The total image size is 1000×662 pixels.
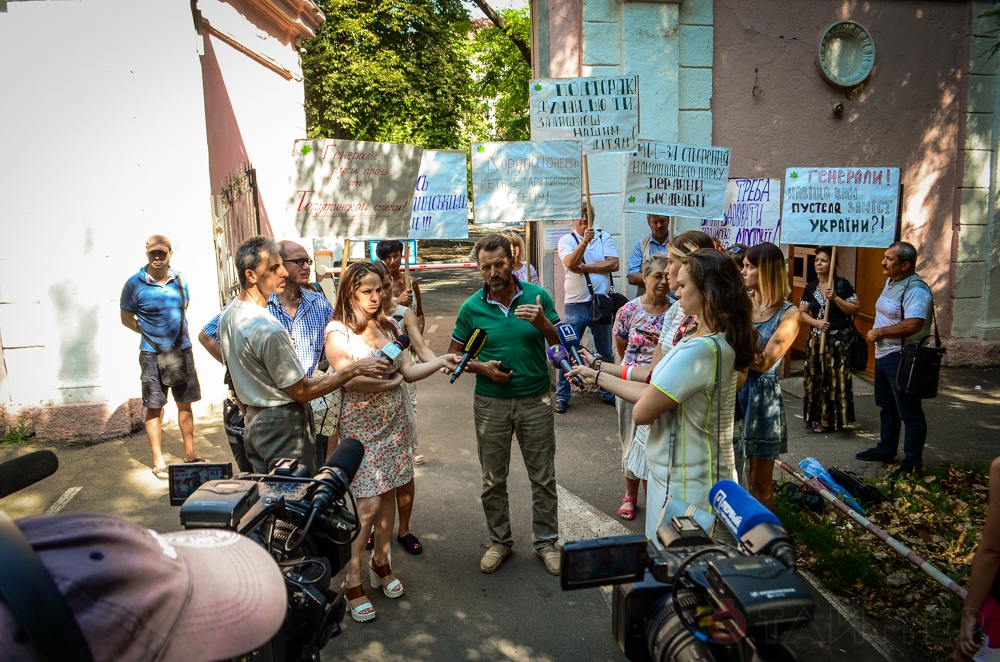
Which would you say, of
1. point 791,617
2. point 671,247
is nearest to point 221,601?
point 791,617

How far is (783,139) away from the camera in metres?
8.54

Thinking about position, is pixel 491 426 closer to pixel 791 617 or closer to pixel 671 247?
pixel 671 247

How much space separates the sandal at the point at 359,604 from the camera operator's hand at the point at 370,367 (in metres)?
1.12

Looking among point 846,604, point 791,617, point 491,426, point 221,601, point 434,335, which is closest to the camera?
point 221,601

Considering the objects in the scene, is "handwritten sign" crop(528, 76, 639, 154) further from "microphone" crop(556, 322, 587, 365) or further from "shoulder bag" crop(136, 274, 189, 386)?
"shoulder bag" crop(136, 274, 189, 386)

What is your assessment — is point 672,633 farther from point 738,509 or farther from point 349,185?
point 349,185

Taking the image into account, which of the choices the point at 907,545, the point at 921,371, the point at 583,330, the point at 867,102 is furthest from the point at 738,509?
the point at 867,102

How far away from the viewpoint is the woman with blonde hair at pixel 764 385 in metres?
4.20

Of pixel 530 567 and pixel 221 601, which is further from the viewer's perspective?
pixel 530 567

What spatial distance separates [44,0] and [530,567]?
654 centimetres

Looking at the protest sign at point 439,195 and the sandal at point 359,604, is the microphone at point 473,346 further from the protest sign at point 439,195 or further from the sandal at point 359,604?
the protest sign at point 439,195

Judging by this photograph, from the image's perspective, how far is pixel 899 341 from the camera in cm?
567

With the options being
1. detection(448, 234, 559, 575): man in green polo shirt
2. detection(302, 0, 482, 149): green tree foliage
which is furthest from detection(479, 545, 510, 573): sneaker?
detection(302, 0, 482, 149): green tree foliage

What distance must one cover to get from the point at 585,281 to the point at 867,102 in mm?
4293
